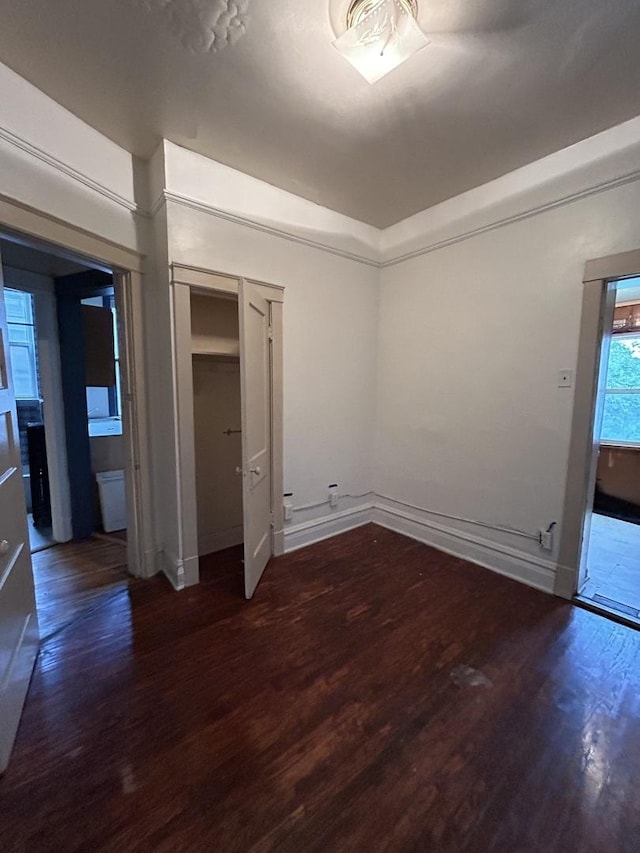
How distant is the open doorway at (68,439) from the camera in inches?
102

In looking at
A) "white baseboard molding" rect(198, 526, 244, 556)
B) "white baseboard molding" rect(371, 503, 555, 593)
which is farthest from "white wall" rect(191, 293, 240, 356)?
"white baseboard molding" rect(371, 503, 555, 593)

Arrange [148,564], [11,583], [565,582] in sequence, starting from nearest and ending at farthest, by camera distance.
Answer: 1. [11,583]
2. [565,582]
3. [148,564]

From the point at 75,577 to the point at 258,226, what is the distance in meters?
2.86

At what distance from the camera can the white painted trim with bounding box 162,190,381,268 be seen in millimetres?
2189

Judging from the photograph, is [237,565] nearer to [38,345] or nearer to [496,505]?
[496,505]

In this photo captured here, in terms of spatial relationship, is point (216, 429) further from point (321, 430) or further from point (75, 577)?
point (75, 577)

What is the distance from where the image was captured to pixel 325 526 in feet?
10.5

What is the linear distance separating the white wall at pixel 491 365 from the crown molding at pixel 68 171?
2.10m

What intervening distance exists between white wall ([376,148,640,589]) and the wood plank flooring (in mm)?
2381

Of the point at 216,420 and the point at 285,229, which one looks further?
the point at 216,420

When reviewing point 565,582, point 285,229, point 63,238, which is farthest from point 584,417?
point 63,238

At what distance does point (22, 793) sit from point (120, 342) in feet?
7.18

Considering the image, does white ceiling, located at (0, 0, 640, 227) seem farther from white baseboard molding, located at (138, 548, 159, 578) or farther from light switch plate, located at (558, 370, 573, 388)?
white baseboard molding, located at (138, 548, 159, 578)

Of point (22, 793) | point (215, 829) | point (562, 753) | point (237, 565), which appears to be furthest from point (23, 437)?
point (562, 753)
